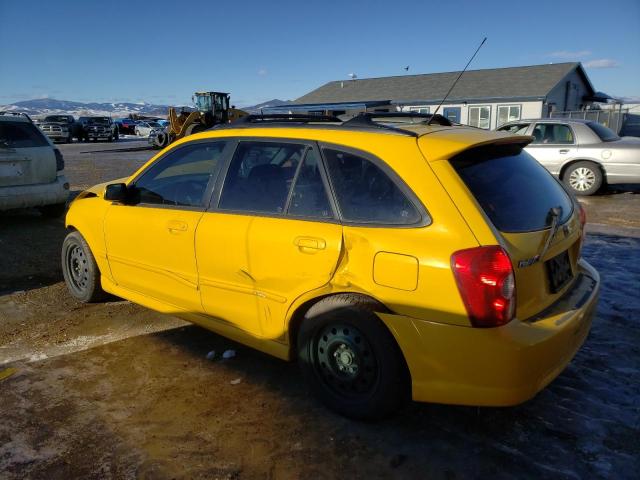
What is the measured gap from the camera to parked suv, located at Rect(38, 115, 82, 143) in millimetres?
33062

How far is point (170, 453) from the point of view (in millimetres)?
2682

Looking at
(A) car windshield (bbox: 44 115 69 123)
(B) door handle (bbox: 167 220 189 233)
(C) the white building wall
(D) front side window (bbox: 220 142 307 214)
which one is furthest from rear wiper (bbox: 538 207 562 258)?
(A) car windshield (bbox: 44 115 69 123)

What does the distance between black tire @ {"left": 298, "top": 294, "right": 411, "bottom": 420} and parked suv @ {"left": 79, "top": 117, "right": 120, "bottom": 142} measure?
36.4 meters

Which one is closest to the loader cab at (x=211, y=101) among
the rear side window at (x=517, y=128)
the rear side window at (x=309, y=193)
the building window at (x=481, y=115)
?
the building window at (x=481, y=115)

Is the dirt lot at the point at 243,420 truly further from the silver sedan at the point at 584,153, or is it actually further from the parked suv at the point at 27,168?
the silver sedan at the point at 584,153

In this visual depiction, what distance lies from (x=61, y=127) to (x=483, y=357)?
36.2 metres

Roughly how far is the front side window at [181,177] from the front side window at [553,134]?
9275 millimetres

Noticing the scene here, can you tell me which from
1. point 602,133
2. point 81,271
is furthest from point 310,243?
point 602,133

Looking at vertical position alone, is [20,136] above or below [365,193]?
above

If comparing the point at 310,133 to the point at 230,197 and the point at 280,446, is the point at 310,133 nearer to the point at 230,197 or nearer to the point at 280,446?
the point at 230,197

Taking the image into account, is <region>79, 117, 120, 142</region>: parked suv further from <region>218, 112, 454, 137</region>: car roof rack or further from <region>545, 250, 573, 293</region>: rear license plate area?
<region>545, 250, 573, 293</region>: rear license plate area

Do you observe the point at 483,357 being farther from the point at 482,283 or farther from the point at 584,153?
the point at 584,153

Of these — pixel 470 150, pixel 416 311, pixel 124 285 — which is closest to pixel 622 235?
pixel 470 150

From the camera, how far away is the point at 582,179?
11.0 meters
